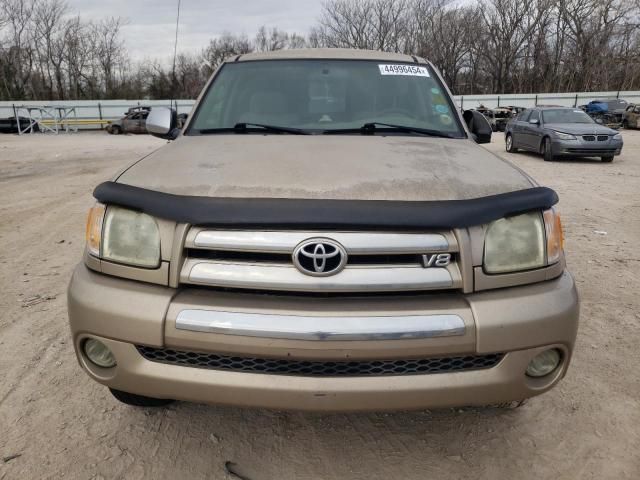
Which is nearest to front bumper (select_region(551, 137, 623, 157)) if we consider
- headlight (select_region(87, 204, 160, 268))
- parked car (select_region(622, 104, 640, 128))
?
headlight (select_region(87, 204, 160, 268))

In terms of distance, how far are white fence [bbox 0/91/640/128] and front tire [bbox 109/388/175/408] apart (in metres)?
36.4

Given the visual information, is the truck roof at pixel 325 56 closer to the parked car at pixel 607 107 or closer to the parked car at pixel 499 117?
the parked car at pixel 499 117

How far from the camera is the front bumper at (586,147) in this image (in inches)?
504

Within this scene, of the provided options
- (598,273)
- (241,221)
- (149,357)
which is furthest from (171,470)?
(598,273)

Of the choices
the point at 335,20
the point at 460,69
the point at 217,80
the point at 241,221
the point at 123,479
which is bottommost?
the point at 123,479

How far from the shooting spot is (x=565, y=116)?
13945mm

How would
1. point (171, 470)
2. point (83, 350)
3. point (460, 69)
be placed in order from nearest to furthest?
point (83, 350) < point (171, 470) < point (460, 69)

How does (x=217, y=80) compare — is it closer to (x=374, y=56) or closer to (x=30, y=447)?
(x=374, y=56)

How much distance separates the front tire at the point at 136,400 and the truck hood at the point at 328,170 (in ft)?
3.29

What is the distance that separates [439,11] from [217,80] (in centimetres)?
5685

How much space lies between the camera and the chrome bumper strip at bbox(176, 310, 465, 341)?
5.38 feet

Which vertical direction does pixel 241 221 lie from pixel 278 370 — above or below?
above

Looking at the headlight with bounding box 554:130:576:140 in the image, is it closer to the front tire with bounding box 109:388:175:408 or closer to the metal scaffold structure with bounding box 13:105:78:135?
the front tire with bounding box 109:388:175:408

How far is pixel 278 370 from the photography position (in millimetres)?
1749
